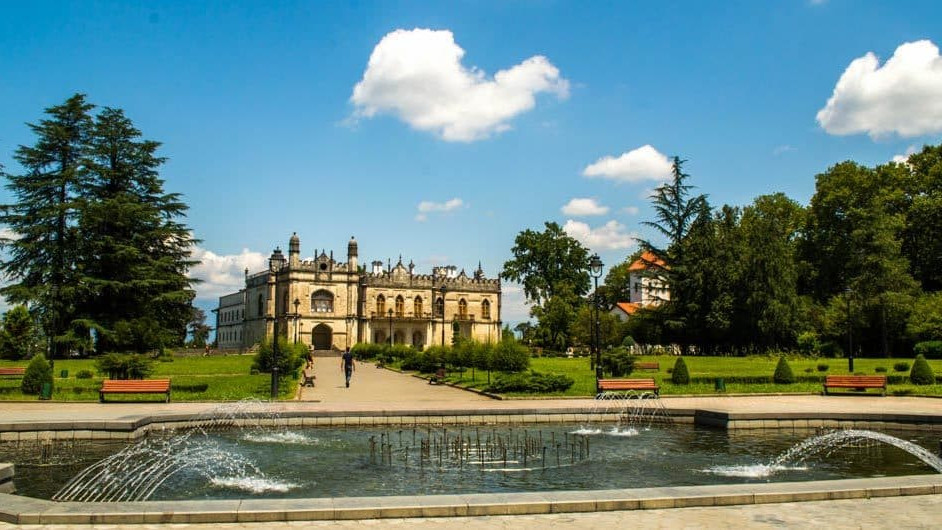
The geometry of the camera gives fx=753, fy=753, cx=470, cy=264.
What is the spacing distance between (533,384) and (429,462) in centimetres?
1082

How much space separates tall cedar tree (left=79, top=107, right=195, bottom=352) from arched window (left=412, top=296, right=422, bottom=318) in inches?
1295

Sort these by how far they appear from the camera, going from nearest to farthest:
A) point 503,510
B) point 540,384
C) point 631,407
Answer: point 503,510 → point 631,407 → point 540,384

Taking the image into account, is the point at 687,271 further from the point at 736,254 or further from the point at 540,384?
the point at 540,384

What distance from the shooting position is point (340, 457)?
12953 mm

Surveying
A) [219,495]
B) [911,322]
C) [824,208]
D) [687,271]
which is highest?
[824,208]

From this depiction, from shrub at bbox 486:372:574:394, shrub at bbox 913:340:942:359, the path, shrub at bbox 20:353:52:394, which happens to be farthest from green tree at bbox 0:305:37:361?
shrub at bbox 913:340:942:359

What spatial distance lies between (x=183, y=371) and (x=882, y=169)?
51462 mm

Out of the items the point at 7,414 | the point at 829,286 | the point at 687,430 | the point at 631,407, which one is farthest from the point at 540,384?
the point at 829,286

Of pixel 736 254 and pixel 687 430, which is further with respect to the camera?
pixel 736 254

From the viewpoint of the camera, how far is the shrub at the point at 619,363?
26562 millimetres

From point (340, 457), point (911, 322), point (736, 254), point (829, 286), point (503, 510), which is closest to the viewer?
point (503, 510)

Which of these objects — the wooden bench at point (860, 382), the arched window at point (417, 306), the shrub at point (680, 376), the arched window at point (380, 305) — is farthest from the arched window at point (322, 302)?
the wooden bench at point (860, 382)

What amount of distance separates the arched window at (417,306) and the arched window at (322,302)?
948 cm

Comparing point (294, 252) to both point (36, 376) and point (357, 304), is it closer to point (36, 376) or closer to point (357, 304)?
Result: point (357, 304)
